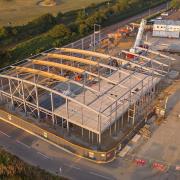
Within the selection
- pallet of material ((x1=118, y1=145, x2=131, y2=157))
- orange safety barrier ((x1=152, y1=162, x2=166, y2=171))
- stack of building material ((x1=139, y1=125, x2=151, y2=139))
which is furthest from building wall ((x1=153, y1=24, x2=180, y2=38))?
orange safety barrier ((x1=152, y1=162, x2=166, y2=171))

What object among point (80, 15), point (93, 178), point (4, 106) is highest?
point (80, 15)

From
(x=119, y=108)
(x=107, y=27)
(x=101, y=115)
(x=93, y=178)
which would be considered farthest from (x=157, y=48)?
(x=93, y=178)

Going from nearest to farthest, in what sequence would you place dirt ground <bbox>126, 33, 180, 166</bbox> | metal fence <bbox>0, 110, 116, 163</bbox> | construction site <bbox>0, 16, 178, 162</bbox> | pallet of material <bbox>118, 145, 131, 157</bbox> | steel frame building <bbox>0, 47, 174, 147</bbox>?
metal fence <bbox>0, 110, 116, 163</bbox>, dirt ground <bbox>126, 33, 180, 166</bbox>, pallet of material <bbox>118, 145, 131, 157</bbox>, construction site <bbox>0, 16, 178, 162</bbox>, steel frame building <bbox>0, 47, 174, 147</bbox>

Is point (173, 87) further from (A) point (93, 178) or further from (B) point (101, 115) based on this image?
(A) point (93, 178)

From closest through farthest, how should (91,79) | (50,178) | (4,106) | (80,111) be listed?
(50,178)
(80,111)
(4,106)
(91,79)

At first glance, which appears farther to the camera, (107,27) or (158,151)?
(107,27)

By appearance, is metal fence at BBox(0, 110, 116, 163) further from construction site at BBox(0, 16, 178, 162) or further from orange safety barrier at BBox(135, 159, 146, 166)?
orange safety barrier at BBox(135, 159, 146, 166)

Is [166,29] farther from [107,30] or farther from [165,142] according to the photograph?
[165,142]
